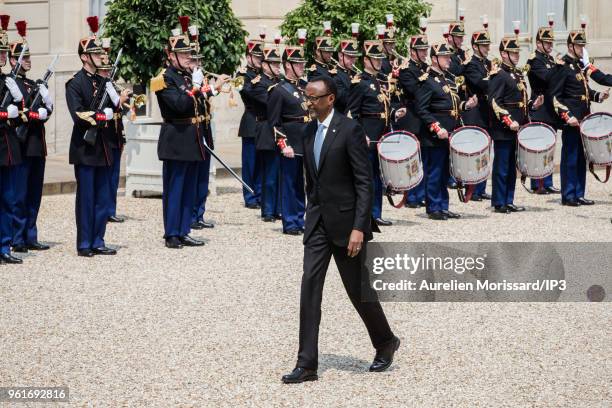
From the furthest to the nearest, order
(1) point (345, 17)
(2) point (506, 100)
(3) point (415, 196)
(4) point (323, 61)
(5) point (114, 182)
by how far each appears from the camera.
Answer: (1) point (345, 17) → (3) point (415, 196) → (2) point (506, 100) → (5) point (114, 182) → (4) point (323, 61)

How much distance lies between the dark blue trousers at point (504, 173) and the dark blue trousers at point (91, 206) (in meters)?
4.65

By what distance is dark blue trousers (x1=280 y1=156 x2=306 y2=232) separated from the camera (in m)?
13.3

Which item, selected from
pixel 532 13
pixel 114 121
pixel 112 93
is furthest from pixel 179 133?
pixel 532 13

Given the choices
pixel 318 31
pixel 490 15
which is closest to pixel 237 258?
pixel 318 31

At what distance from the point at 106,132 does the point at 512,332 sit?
4700 mm

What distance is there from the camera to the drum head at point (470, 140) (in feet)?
45.5

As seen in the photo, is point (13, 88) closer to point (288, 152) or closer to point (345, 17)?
point (288, 152)

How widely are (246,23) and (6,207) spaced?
10.5m

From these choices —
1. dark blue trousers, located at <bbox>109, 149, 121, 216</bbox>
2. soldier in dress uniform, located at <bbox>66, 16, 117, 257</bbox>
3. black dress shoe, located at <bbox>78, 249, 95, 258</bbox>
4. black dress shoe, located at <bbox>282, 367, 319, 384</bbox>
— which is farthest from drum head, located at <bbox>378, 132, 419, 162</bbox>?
black dress shoe, located at <bbox>282, 367, 319, 384</bbox>

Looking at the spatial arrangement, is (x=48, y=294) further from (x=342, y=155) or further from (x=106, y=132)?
(x=342, y=155)


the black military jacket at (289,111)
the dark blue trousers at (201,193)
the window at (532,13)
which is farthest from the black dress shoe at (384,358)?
the window at (532,13)

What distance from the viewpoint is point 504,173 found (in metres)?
15.0

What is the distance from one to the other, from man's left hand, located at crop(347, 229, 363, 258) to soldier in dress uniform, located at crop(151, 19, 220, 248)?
16.4 feet

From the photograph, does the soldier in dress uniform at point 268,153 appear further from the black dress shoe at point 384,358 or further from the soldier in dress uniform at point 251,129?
the black dress shoe at point 384,358
